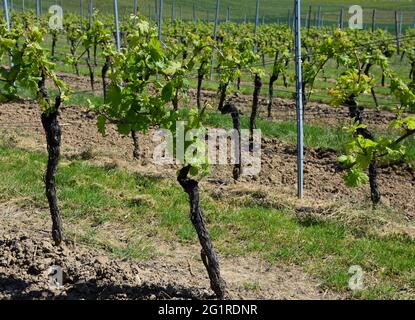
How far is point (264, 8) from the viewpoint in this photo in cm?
6844

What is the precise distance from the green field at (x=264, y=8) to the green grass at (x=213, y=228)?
4752cm

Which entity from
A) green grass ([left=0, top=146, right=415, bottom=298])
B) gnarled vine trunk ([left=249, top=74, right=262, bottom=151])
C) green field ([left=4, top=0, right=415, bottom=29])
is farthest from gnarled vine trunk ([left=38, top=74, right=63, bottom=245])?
green field ([left=4, top=0, right=415, bottom=29])

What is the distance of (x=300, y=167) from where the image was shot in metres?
8.12

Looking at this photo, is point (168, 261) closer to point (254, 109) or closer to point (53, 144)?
point (53, 144)

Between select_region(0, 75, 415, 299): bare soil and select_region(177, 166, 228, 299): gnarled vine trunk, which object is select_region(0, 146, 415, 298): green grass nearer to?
select_region(0, 75, 415, 299): bare soil

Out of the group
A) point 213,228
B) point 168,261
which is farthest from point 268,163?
point 168,261

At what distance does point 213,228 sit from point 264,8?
2547 inches

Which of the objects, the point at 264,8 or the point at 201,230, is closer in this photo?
the point at 201,230

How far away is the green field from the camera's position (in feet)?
187

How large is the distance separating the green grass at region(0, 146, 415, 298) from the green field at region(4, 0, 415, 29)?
47.5 metres

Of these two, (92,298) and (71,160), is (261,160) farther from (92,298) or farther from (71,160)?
(92,298)

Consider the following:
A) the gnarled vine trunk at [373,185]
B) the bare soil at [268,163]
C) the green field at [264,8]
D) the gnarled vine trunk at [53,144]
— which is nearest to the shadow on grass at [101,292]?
the gnarled vine trunk at [53,144]

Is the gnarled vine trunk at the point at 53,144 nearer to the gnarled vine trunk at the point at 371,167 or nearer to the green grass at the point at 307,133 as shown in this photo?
the gnarled vine trunk at the point at 371,167

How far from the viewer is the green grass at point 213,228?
6008mm
